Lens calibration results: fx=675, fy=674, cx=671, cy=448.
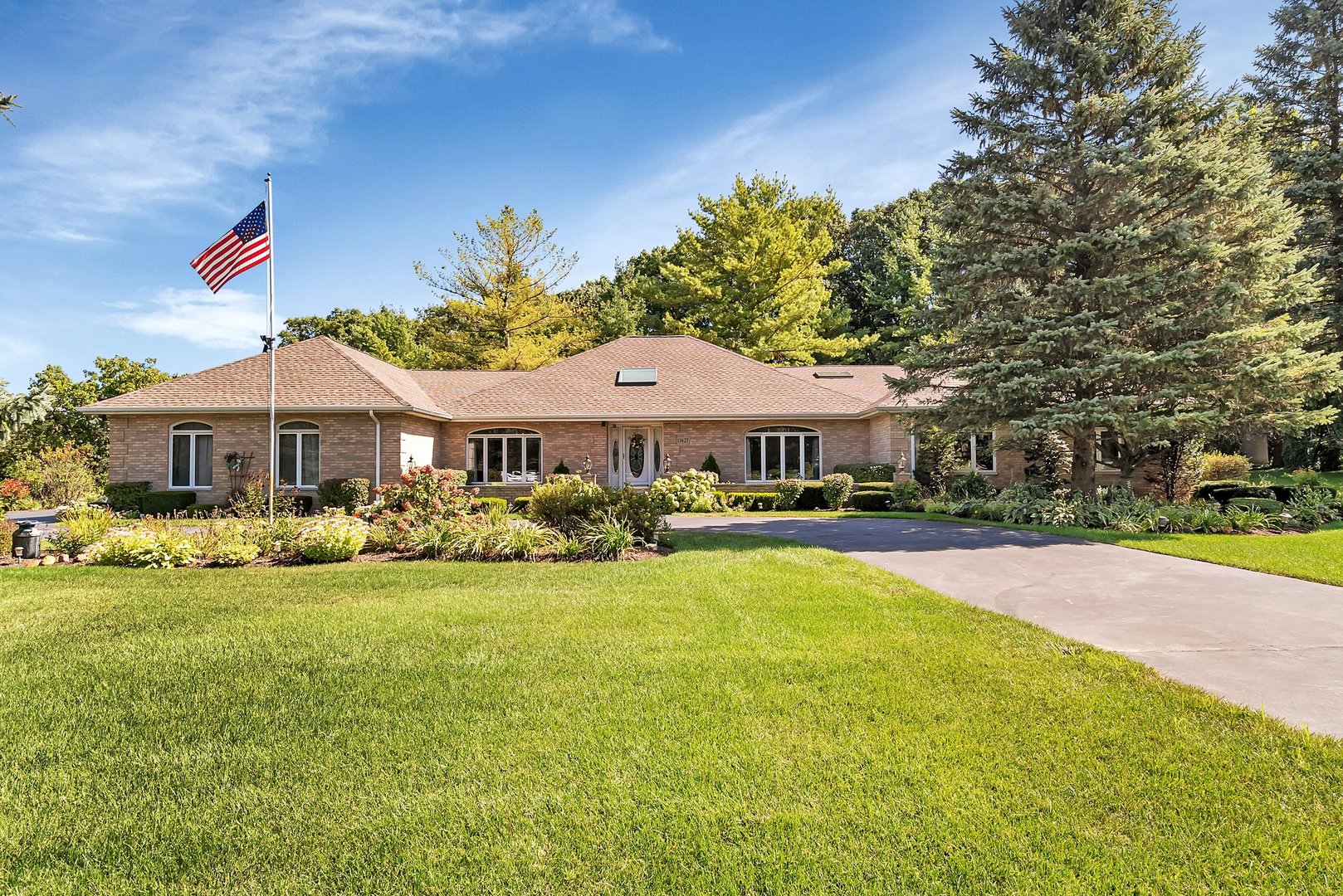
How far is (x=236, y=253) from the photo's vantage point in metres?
12.9

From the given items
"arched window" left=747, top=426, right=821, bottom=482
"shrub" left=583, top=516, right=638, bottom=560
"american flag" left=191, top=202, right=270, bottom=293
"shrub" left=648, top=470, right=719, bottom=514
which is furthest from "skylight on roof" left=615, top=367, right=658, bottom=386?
"shrub" left=583, top=516, right=638, bottom=560

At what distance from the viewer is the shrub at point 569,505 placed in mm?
10930

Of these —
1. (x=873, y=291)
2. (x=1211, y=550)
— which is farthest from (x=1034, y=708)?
(x=873, y=291)

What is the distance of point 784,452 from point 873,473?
309 cm

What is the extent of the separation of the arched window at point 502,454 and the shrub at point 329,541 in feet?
39.7

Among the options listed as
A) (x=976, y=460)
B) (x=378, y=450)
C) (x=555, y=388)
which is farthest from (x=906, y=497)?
(x=378, y=450)

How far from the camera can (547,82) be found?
1264 cm

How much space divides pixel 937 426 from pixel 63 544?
16.9m

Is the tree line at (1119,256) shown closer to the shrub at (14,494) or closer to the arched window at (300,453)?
the arched window at (300,453)

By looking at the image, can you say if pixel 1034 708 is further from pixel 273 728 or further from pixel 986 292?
pixel 986 292

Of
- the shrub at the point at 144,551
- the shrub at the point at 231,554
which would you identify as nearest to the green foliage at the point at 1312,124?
the shrub at the point at 231,554

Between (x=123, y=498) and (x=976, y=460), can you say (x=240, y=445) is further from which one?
(x=976, y=460)

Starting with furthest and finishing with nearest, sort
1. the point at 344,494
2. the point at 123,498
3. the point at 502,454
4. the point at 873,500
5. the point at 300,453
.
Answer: the point at 502,454 → the point at 300,453 → the point at 873,500 → the point at 344,494 → the point at 123,498

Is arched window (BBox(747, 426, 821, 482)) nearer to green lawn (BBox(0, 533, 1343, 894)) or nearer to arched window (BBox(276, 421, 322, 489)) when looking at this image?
arched window (BBox(276, 421, 322, 489))
